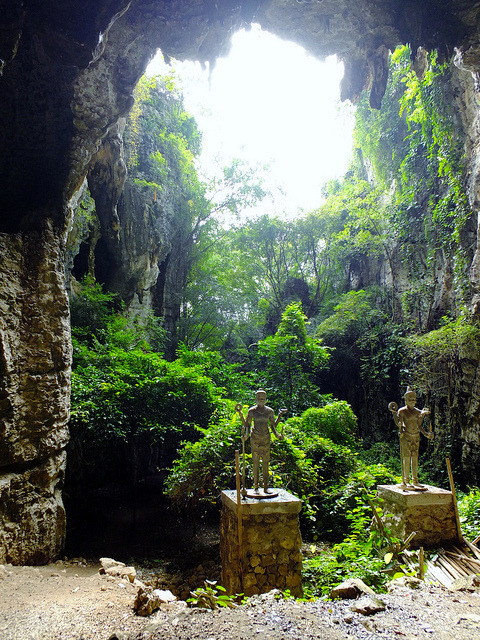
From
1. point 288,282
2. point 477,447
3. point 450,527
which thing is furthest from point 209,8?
point 288,282

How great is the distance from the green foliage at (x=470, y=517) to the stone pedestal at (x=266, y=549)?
8.25ft

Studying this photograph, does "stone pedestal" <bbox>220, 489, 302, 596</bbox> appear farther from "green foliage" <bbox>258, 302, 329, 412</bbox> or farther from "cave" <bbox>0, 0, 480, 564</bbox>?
"green foliage" <bbox>258, 302, 329, 412</bbox>

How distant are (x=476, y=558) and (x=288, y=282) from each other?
1524 cm

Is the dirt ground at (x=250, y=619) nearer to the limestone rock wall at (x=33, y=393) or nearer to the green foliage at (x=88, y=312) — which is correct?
the limestone rock wall at (x=33, y=393)

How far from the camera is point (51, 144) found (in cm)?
619

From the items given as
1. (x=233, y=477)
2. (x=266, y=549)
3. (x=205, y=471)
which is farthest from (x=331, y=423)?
(x=266, y=549)

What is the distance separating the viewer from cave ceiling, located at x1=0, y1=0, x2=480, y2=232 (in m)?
5.79

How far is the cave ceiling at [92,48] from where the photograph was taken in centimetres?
579

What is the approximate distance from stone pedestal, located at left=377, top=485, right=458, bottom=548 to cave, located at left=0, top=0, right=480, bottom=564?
503cm

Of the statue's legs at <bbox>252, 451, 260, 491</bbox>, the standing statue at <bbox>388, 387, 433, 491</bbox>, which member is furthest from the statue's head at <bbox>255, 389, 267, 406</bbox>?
the standing statue at <bbox>388, 387, 433, 491</bbox>

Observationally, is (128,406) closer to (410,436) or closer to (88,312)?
(88,312)

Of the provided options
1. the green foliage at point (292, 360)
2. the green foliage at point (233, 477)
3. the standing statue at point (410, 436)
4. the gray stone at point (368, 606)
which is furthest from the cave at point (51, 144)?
the green foliage at point (292, 360)

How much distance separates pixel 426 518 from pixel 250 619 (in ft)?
9.67

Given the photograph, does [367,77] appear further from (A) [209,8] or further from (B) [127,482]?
(B) [127,482]
